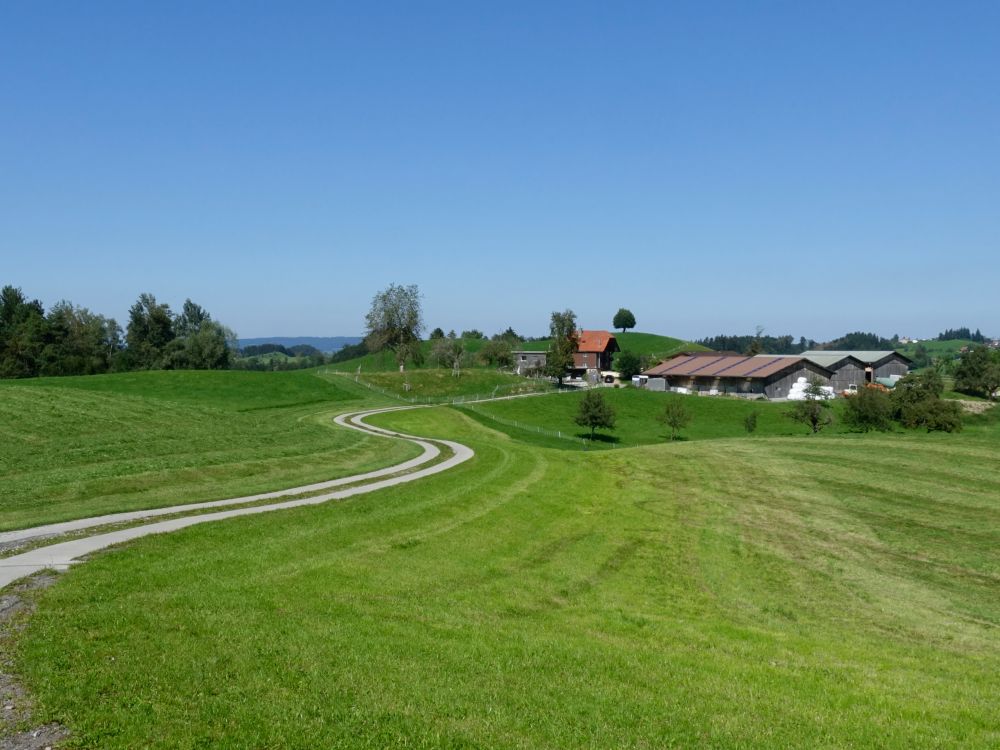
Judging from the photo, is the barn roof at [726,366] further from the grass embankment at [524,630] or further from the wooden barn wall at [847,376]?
the grass embankment at [524,630]

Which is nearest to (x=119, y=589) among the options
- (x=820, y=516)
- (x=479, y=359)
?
(x=820, y=516)

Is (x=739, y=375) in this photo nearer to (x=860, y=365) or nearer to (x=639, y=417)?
(x=639, y=417)

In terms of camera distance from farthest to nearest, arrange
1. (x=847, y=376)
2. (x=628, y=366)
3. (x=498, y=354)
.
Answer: (x=498, y=354) → (x=628, y=366) → (x=847, y=376)

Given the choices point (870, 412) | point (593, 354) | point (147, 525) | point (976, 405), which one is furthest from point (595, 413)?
point (593, 354)

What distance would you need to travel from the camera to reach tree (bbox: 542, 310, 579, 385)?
394 ft

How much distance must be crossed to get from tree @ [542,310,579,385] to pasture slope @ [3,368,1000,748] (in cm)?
8643

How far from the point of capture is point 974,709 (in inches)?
491

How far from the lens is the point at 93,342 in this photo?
131125mm

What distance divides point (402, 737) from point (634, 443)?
71.1 metres

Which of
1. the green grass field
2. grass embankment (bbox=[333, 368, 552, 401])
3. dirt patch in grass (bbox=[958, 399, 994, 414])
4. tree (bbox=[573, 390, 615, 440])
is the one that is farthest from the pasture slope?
dirt patch in grass (bbox=[958, 399, 994, 414])

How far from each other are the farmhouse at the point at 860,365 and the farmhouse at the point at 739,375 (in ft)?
43.8

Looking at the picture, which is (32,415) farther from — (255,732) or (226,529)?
(255,732)

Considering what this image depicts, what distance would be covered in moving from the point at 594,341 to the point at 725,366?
42066mm

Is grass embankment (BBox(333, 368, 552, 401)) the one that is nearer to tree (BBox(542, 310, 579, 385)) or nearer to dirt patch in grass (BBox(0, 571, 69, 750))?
tree (BBox(542, 310, 579, 385))
